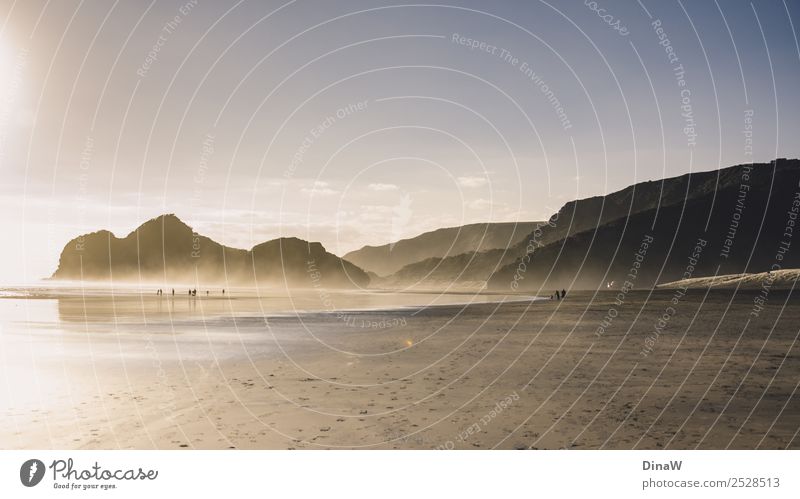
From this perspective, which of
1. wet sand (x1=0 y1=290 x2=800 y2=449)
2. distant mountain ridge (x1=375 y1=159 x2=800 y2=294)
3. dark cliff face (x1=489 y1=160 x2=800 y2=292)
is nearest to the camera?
wet sand (x1=0 y1=290 x2=800 y2=449)

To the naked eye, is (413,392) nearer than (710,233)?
Yes

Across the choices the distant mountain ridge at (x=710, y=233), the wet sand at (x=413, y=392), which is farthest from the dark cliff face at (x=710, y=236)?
the wet sand at (x=413, y=392)

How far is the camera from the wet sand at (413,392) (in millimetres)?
11156

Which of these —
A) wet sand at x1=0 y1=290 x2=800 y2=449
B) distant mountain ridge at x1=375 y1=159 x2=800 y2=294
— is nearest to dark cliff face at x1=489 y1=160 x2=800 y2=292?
distant mountain ridge at x1=375 y1=159 x2=800 y2=294

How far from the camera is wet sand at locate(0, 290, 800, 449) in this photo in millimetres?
11156

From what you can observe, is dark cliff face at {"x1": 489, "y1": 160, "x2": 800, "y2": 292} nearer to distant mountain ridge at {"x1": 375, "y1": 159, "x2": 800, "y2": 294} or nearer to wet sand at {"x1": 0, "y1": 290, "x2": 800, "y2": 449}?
distant mountain ridge at {"x1": 375, "y1": 159, "x2": 800, "y2": 294}

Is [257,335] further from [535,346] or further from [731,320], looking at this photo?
[731,320]

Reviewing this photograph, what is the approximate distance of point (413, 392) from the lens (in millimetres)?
15070

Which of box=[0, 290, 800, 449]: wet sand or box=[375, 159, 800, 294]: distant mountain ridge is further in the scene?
box=[375, 159, 800, 294]: distant mountain ridge

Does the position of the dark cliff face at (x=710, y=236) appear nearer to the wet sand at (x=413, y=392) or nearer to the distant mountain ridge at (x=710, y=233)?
the distant mountain ridge at (x=710, y=233)

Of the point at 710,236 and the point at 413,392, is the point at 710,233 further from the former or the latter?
the point at 413,392

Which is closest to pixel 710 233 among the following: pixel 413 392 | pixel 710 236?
pixel 710 236
